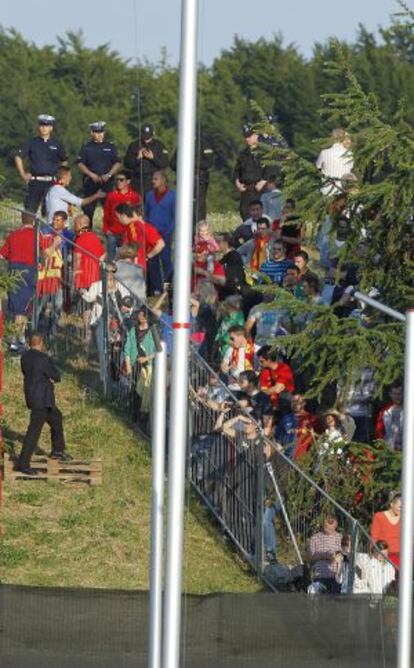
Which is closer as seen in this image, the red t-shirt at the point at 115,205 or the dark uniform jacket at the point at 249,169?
the red t-shirt at the point at 115,205

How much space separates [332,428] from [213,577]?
1.89 m

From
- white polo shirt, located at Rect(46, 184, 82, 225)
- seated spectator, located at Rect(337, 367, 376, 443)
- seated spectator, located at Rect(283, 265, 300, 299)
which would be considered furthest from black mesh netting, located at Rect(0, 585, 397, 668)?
white polo shirt, located at Rect(46, 184, 82, 225)

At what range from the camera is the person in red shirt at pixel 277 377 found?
2225cm

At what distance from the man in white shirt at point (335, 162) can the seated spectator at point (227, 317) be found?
1748mm

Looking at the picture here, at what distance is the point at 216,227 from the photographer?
3516 cm

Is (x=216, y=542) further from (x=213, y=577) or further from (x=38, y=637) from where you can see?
(x=38, y=637)

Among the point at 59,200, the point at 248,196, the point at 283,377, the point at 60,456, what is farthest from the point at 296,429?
the point at 248,196

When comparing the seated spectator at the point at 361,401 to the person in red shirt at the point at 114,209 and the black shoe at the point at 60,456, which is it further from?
the person in red shirt at the point at 114,209

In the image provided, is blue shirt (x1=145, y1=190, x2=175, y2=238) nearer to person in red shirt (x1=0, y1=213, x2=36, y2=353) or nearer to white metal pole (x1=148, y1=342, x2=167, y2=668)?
person in red shirt (x1=0, y1=213, x2=36, y2=353)

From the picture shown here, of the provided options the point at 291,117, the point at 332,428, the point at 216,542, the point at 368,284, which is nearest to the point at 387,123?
the point at 368,284

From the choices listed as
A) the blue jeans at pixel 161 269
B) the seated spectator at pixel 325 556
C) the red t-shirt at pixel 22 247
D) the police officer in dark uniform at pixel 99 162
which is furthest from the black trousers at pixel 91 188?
the seated spectator at pixel 325 556

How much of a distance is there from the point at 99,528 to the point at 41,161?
7.22 m

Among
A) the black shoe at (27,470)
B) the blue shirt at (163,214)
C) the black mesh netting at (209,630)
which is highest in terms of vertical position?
the blue shirt at (163,214)

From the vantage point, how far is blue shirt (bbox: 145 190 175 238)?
2620 cm
